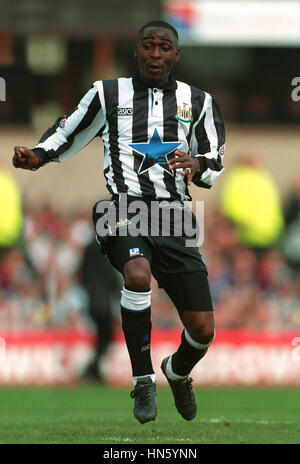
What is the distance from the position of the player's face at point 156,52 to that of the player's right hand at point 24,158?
93 centimetres

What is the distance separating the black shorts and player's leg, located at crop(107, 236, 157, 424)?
0.03 meters

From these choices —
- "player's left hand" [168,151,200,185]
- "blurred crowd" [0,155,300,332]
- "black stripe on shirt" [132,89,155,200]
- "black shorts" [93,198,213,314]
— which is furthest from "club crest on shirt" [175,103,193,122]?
"blurred crowd" [0,155,300,332]

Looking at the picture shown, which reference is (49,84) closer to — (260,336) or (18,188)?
(18,188)

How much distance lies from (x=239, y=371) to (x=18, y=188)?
3.85 metres

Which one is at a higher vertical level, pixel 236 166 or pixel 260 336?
pixel 236 166

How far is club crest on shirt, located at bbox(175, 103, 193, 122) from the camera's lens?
760cm

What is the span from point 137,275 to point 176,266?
0.54 meters

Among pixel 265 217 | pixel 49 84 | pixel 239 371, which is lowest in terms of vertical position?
pixel 239 371

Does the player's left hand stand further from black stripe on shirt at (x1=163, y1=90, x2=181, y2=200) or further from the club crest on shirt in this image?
the club crest on shirt

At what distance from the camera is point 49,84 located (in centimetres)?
1852

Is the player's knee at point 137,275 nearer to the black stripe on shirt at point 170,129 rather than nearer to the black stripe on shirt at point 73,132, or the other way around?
the black stripe on shirt at point 170,129

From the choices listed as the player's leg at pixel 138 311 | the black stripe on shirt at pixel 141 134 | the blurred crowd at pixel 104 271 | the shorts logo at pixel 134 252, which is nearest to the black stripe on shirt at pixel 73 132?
the black stripe on shirt at pixel 141 134

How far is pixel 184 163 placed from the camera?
7277 mm

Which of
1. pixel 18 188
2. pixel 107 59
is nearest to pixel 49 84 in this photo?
pixel 107 59
